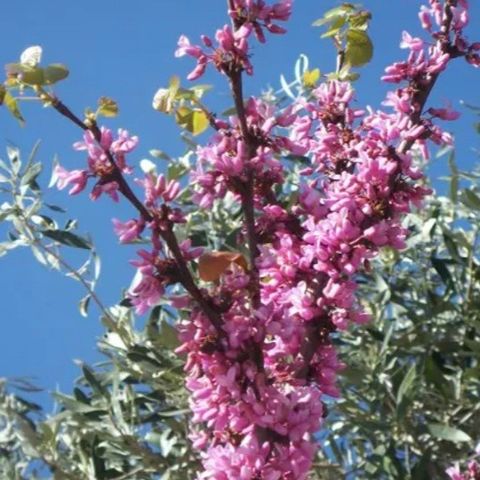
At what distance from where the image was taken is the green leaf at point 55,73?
123 centimetres

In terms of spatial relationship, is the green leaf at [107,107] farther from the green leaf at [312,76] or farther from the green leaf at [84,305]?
the green leaf at [84,305]

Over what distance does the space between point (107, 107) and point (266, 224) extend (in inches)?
9.9

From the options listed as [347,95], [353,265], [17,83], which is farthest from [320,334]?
[17,83]

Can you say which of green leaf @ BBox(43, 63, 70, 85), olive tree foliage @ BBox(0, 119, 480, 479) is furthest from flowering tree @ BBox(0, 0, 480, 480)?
olive tree foliage @ BBox(0, 119, 480, 479)

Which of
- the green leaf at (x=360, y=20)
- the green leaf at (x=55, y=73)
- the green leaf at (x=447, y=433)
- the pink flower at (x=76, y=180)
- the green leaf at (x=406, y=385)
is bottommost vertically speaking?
the green leaf at (x=447, y=433)

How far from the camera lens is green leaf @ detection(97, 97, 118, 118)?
4.32 feet

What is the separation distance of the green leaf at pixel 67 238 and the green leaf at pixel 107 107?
2.74 ft

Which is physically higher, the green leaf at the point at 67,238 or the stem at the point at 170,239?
the green leaf at the point at 67,238

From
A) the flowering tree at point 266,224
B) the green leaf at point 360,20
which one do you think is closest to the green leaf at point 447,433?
the flowering tree at point 266,224

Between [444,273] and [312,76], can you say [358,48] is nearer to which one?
[312,76]

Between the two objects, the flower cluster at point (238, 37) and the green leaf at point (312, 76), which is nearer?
the flower cluster at point (238, 37)

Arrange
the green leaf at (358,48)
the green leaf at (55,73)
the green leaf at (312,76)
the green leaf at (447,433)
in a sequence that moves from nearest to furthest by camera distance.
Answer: the green leaf at (55,73) → the green leaf at (358,48) → the green leaf at (312,76) → the green leaf at (447,433)

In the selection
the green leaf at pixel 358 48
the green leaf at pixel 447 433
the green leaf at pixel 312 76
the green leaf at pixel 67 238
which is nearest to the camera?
the green leaf at pixel 358 48

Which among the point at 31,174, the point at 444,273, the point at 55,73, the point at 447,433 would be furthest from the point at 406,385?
the point at 55,73
